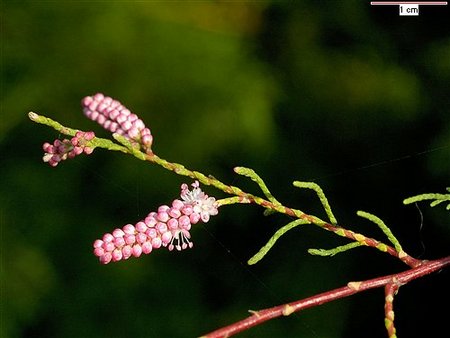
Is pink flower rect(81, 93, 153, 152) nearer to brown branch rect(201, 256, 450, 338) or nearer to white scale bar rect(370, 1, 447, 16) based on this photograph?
brown branch rect(201, 256, 450, 338)

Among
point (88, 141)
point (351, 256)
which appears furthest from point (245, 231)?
point (88, 141)

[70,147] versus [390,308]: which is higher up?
[70,147]

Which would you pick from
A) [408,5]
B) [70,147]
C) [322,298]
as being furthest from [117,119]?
[408,5]

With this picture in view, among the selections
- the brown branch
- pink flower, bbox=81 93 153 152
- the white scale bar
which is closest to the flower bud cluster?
pink flower, bbox=81 93 153 152

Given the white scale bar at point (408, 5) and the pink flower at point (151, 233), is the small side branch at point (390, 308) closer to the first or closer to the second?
the pink flower at point (151, 233)

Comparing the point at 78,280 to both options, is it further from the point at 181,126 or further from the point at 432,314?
the point at 432,314

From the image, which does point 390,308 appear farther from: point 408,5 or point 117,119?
point 408,5
